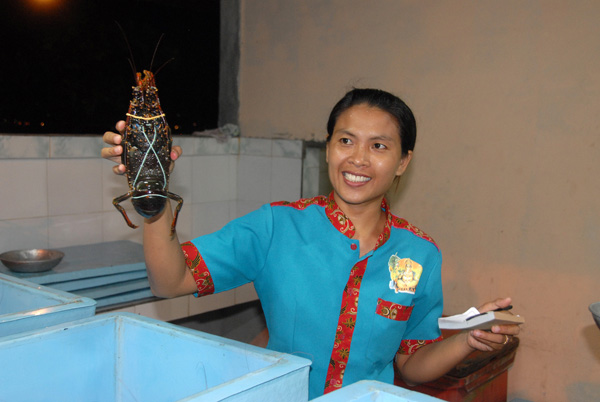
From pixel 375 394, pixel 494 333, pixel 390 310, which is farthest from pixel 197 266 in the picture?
pixel 494 333

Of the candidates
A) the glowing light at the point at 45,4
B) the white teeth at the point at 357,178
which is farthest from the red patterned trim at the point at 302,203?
the glowing light at the point at 45,4

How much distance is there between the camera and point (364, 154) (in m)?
1.55

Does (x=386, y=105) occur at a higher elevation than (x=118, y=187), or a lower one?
higher

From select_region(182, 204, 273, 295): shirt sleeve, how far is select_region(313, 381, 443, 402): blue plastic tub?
2.00 feet

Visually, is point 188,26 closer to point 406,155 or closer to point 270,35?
point 270,35

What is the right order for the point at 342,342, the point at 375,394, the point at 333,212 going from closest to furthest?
1. the point at 375,394
2. the point at 342,342
3. the point at 333,212

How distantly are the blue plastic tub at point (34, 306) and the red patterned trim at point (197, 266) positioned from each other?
0.24 meters

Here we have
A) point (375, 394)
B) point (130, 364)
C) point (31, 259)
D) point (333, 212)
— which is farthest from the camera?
point (31, 259)

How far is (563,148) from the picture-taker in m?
2.71

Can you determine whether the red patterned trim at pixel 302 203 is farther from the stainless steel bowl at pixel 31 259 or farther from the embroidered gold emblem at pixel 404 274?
the stainless steel bowl at pixel 31 259

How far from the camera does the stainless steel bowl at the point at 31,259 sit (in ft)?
8.04

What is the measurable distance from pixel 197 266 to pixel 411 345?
2.20ft

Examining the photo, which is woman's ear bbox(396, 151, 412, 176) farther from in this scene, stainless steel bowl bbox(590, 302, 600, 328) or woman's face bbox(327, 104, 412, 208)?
stainless steel bowl bbox(590, 302, 600, 328)

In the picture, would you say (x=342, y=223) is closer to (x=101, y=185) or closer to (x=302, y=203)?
(x=302, y=203)
